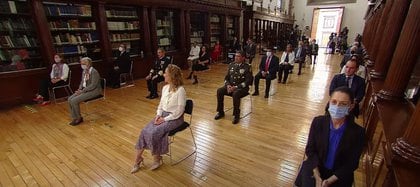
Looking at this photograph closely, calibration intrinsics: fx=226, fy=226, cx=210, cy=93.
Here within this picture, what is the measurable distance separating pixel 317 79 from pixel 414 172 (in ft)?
20.6

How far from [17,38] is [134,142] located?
149 inches

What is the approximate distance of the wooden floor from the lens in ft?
8.25

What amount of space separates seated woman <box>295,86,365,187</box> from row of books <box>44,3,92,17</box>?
5849 mm

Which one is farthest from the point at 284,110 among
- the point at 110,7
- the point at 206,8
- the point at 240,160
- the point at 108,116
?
the point at 206,8

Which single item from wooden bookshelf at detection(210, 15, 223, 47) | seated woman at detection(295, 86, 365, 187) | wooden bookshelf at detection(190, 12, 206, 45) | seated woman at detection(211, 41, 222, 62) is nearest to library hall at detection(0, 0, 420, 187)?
seated woman at detection(295, 86, 365, 187)

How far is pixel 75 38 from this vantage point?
218 inches

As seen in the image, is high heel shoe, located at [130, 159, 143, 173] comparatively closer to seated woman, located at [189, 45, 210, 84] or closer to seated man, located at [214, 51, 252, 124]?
seated man, located at [214, 51, 252, 124]

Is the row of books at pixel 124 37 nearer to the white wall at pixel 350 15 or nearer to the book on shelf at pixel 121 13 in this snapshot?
the book on shelf at pixel 121 13

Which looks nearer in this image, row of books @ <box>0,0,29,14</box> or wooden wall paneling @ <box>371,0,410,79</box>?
wooden wall paneling @ <box>371,0,410,79</box>

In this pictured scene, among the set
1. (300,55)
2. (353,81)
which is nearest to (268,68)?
(353,81)

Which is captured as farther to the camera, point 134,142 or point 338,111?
point 134,142

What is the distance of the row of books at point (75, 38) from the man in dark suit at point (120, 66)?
0.70m

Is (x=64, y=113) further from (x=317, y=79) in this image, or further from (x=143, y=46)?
(x=317, y=79)

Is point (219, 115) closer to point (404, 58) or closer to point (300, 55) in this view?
point (404, 58)
